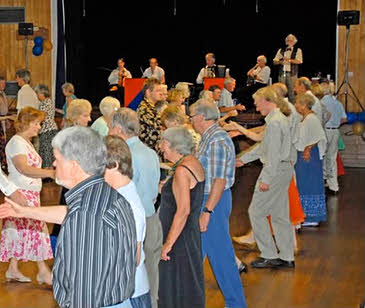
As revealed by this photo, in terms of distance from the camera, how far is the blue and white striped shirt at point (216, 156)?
5.09 m

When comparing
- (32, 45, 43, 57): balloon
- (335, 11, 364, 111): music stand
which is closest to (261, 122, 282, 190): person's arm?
(335, 11, 364, 111): music stand

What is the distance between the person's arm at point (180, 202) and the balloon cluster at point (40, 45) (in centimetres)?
1217

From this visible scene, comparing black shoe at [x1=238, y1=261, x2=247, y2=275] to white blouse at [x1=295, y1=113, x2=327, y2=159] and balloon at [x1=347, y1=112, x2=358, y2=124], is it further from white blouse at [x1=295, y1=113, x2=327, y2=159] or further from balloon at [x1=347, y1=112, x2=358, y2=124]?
balloon at [x1=347, y1=112, x2=358, y2=124]

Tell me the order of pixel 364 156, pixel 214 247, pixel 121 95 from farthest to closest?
pixel 121 95 < pixel 364 156 < pixel 214 247

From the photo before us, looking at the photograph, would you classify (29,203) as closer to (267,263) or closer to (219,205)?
(219,205)

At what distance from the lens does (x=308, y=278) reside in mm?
6258

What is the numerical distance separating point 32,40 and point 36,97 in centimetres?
646

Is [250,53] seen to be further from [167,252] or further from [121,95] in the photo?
[167,252]

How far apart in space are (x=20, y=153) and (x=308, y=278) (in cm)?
240

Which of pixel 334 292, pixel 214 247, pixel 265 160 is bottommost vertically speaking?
pixel 334 292

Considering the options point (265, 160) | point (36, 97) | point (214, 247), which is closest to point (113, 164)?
point (214, 247)

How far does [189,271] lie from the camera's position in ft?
14.9

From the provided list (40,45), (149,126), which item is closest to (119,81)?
(40,45)

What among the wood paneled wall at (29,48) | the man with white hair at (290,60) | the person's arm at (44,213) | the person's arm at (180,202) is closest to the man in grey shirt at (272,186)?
the person's arm at (180,202)
